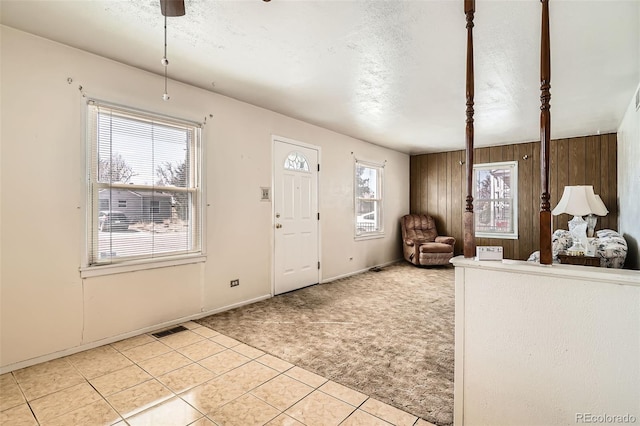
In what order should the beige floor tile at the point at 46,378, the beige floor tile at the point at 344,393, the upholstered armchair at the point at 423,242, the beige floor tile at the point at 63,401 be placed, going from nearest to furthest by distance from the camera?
the beige floor tile at the point at 63,401 → the beige floor tile at the point at 344,393 → the beige floor tile at the point at 46,378 → the upholstered armchair at the point at 423,242

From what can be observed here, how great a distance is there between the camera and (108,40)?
7.95 feet

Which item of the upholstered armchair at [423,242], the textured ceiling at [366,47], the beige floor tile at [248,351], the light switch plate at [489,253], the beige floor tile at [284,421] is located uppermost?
the textured ceiling at [366,47]

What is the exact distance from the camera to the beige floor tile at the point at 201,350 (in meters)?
2.51

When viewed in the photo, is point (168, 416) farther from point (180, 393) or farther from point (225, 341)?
point (225, 341)

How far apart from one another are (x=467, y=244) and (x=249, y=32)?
206 cm

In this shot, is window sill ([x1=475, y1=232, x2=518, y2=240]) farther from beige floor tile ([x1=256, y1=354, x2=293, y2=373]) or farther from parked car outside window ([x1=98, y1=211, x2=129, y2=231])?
parked car outside window ([x1=98, y1=211, x2=129, y2=231])

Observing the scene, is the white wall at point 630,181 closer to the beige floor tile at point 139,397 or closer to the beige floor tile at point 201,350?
the beige floor tile at point 201,350

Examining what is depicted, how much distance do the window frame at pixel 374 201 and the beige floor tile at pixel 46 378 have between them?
426 centimetres

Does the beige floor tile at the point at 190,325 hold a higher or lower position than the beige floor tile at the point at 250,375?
higher

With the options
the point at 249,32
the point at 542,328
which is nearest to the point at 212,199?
the point at 249,32

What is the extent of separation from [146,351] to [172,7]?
2508 millimetres

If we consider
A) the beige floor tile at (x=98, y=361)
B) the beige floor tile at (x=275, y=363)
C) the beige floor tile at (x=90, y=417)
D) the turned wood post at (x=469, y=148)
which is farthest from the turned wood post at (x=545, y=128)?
the beige floor tile at (x=98, y=361)

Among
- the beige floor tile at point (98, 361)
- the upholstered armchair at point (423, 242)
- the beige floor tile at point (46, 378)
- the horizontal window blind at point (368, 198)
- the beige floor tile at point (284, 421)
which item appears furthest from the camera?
the upholstered armchair at point (423, 242)

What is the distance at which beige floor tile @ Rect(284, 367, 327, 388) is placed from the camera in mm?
2113
